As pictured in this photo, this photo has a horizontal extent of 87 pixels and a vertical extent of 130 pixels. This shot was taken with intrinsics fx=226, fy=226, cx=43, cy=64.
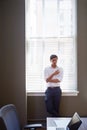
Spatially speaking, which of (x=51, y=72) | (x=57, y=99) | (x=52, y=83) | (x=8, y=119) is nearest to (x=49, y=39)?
(x=51, y=72)

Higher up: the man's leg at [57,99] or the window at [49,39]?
the window at [49,39]

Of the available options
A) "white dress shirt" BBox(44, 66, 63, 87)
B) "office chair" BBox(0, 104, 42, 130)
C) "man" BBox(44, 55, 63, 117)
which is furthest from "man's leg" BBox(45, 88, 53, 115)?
"office chair" BBox(0, 104, 42, 130)

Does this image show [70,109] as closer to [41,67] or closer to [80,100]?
[80,100]

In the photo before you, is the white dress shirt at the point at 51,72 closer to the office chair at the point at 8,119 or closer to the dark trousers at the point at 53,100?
the dark trousers at the point at 53,100

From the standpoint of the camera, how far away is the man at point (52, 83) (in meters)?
4.40

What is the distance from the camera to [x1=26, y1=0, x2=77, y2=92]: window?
4.81 metres

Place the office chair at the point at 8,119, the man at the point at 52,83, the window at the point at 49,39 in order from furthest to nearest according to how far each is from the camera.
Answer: the window at the point at 49,39 → the man at the point at 52,83 → the office chair at the point at 8,119

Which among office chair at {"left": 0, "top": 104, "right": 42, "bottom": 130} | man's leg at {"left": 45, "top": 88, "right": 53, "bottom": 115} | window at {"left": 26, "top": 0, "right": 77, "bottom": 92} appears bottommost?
man's leg at {"left": 45, "top": 88, "right": 53, "bottom": 115}

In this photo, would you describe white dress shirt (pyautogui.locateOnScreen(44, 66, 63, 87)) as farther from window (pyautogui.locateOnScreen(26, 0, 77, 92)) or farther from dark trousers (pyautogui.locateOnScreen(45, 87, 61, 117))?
window (pyautogui.locateOnScreen(26, 0, 77, 92))

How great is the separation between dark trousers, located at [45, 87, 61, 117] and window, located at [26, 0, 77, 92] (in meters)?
0.41

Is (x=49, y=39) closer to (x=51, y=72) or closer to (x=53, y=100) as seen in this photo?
(x=51, y=72)

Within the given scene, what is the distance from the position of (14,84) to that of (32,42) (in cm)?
100

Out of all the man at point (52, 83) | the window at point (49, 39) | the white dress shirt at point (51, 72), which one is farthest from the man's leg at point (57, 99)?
the window at point (49, 39)

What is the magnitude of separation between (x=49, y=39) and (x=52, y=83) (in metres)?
1.00
